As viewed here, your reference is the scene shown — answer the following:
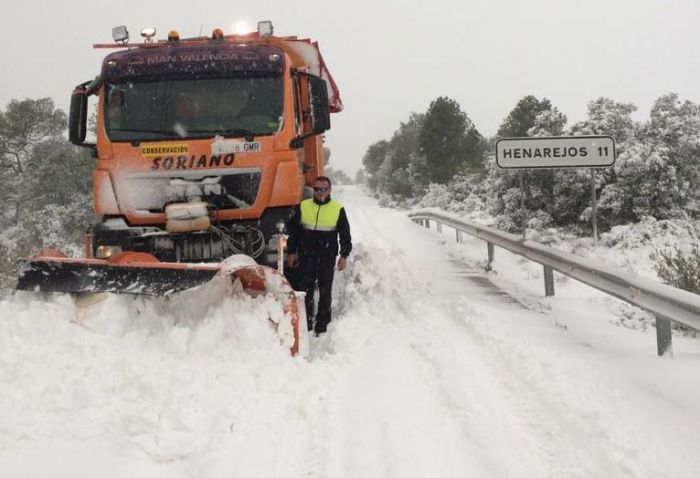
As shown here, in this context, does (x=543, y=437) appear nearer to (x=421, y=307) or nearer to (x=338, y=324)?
(x=338, y=324)

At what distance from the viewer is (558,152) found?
25.0 feet

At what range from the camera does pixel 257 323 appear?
3963 mm

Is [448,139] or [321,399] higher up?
[448,139]

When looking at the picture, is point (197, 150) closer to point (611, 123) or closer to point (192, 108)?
point (192, 108)

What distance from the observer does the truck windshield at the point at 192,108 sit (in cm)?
582

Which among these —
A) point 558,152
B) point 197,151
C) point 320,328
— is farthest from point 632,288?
point 197,151

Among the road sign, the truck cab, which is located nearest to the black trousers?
the truck cab

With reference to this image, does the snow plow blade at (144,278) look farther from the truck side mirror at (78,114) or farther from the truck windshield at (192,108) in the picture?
the truck side mirror at (78,114)

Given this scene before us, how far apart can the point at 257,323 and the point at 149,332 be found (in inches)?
30.1

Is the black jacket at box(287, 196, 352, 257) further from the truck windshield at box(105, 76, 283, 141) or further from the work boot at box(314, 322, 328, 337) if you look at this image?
the truck windshield at box(105, 76, 283, 141)

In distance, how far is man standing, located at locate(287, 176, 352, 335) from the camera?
5.47 meters

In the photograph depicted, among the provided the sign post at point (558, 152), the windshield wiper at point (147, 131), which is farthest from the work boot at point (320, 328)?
the sign post at point (558, 152)

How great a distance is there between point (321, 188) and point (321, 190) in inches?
1.0

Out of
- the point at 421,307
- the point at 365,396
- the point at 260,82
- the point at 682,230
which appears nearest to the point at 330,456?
the point at 365,396
